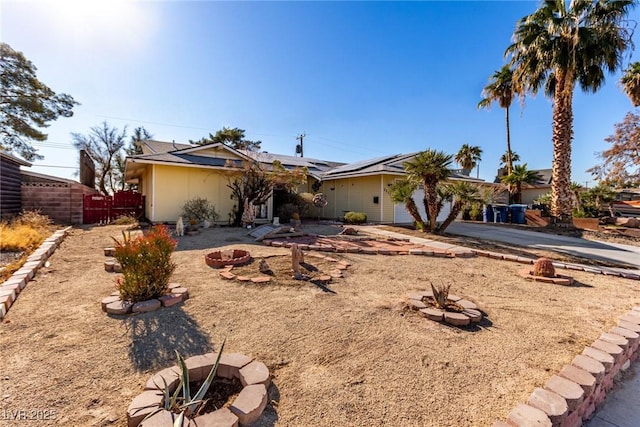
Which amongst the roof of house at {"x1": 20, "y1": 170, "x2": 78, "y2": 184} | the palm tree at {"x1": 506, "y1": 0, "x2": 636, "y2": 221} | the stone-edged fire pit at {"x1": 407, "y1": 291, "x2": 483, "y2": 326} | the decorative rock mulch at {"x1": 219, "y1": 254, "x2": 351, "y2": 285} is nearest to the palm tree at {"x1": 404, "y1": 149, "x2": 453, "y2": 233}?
the decorative rock mulch at {"x1": 219, "y1": 254, "x2": 351, "y2": 285}

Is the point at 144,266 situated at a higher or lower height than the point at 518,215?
lower

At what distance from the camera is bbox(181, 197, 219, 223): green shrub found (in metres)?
12.0

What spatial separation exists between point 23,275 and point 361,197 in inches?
525

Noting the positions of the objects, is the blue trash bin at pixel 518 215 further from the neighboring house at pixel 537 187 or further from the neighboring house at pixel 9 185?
the neighboring house at pixel 9 185

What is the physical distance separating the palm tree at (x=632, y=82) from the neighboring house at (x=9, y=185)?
92.9 feet

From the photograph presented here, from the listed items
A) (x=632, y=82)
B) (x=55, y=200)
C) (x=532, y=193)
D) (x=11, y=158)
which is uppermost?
(x=632, y=82)

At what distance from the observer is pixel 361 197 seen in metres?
15.5

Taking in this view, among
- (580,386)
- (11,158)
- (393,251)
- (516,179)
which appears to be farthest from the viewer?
(516,179)

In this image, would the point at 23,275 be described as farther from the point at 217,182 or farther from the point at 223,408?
the point at 217,182

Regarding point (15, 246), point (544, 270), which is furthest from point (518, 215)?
point (15, 246)

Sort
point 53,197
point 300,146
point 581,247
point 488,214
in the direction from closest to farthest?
point 581,247
point 53,197
point 488,214
point 300,146

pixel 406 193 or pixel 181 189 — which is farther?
pixel 181 189

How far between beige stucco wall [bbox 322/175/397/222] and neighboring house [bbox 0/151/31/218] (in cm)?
1395

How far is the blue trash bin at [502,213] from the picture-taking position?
616 inches
